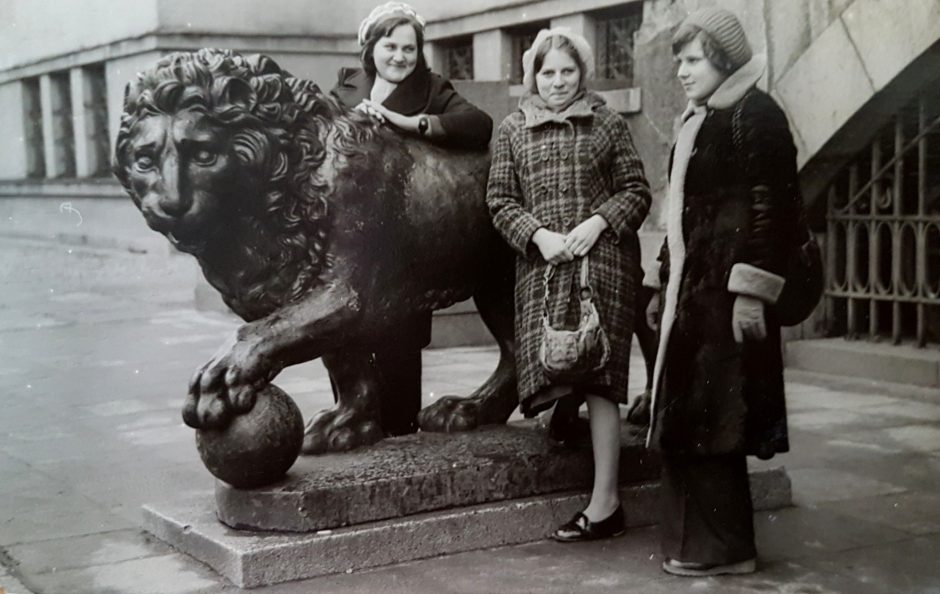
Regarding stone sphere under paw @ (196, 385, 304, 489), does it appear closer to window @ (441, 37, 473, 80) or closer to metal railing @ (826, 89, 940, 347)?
metal railing @ (826, 89, 940, 347)

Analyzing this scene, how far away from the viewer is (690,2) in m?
9.42

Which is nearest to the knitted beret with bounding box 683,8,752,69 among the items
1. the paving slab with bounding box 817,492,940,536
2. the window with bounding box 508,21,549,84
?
the paving slab with bounding box 817,492,940,536

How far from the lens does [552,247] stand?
4738 mm

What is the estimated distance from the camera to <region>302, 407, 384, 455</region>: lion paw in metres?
Result: 5.10

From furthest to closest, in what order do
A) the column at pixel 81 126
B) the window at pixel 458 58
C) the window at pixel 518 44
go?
the column at pixel 81 126
the window at pixel 458 58
the window at pixel 518 44

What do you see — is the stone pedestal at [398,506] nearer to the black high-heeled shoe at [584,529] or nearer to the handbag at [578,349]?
the black high-heeled shoe at [584,529]

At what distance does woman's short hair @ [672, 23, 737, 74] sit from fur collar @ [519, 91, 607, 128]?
56 cm

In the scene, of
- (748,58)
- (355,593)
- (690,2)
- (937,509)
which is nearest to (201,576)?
(355,593)

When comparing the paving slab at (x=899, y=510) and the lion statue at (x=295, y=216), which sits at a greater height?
the lion statue at (x=295, y=216)

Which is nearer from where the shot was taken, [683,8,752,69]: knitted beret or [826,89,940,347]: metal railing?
[683,8,752,69]: knitted beret

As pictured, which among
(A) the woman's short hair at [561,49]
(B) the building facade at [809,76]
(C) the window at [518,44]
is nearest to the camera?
(A) the woman's short hair at [561,49]

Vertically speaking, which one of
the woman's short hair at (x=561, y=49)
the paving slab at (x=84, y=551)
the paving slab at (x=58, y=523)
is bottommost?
the paving slab at (x=84, y=551)

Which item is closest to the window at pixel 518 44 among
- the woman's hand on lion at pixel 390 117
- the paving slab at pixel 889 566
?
the woman's hand on lion at pixel 390 117

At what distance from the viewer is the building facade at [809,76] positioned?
27.0 ft
